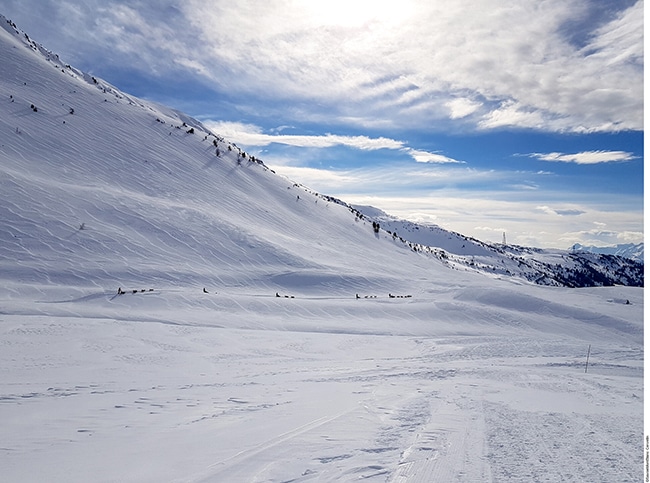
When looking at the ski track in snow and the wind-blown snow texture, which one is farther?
the wind-blown snow texture

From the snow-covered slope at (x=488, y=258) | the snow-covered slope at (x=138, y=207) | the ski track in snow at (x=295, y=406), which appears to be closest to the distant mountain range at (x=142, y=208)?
the snow-covered slope at (x=138, y=207)

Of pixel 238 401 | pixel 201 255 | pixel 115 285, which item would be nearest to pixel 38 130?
pixel 201 255

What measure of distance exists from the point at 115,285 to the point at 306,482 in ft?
48.8

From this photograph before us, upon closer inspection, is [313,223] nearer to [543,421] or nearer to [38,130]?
[38,130]

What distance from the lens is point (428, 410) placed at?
6488mm

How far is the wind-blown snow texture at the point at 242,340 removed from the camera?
189 inches

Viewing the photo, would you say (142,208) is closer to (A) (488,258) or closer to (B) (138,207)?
(B) (138,207)

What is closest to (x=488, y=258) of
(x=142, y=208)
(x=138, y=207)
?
(x=142, y=208)

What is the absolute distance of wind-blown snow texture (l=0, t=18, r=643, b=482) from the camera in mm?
4793

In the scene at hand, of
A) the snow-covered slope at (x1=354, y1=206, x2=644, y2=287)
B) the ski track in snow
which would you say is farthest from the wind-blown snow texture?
the snow-covered slope at (x1=354, y1=206, x2=644, y2=287)

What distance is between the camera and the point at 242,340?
12.2m

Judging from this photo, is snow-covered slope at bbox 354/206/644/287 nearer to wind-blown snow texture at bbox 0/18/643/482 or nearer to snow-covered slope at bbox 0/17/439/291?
Result: snow-covered slope at bbox 0/17/439/291

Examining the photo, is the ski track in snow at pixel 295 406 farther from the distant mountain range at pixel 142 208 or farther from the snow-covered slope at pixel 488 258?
the snow-covered slope at pixel 488 258

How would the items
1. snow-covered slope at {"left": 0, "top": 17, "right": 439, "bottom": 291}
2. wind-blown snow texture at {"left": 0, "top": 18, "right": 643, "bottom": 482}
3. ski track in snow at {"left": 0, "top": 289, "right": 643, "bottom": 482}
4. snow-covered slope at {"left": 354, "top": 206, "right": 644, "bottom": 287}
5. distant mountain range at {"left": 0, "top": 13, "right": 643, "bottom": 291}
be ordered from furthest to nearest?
snow-covered slope at {"left": 354, "top": 206, "right": 644, "bottom": 287} < distant mountain range at {"left": 0, "top": 13, "right": 643, "bottom": 291} < snow-covered slope at {"left": 0, "top": 17, "right": 439, "bottom": 291} < wind-blown snow texture at {"left": 0, "top": 18, "right": 643, "bottom": 482} < ski track in snow at {"left": 0, "top": 289, "right": 643, "bottom": 482}
